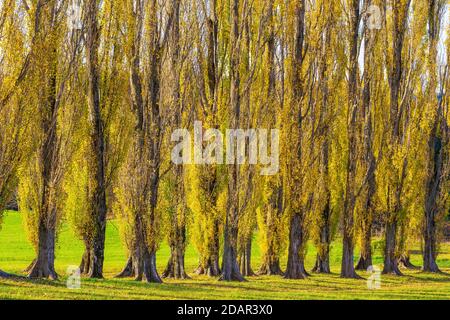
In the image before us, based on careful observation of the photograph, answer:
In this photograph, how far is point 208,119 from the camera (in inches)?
802

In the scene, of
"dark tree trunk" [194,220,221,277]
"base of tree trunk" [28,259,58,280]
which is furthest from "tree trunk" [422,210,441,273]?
"base of tree trunk" [28,259,58,280]

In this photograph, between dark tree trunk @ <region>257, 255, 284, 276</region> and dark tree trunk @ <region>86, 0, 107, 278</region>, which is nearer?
dark tree trunk @ <region>86, 0, 107, 278</region>

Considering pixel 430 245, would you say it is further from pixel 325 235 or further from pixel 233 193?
pixel 233 193

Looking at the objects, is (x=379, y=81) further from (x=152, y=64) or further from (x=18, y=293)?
(x=18, y=293)

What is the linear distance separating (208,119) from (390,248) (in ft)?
30.2

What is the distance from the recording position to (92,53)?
20.0 m

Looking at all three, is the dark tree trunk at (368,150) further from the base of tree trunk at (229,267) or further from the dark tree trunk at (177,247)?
the dark tree trunk at (177,247)

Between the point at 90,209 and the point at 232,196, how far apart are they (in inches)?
157

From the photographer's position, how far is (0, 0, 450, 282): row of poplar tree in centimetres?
1845

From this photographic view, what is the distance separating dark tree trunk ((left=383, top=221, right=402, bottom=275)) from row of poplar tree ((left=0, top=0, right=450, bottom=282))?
0.06 metres

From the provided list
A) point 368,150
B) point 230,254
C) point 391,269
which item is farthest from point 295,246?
point 391,269

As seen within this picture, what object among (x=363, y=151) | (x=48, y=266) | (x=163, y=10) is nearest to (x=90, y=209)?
(x=48, y=266)

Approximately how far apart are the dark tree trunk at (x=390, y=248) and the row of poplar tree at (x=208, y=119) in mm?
63

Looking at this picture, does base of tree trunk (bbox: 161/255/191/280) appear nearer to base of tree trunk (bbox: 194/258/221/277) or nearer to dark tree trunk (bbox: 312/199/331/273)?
base of tree trunk (bbox: 194/258/221/277)
